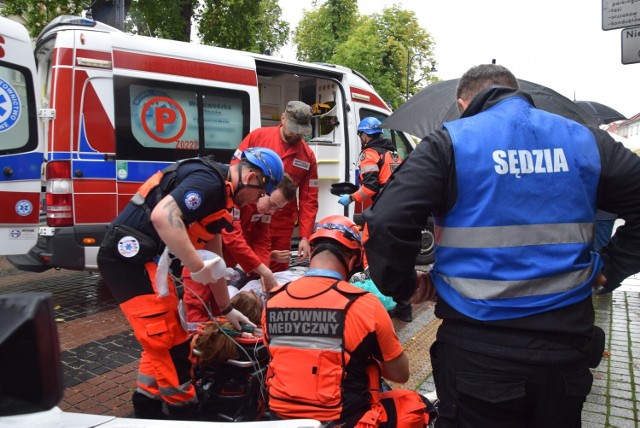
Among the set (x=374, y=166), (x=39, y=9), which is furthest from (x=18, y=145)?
(x=39, y=9)

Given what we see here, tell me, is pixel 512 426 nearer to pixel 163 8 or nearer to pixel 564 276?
pixel 564 276

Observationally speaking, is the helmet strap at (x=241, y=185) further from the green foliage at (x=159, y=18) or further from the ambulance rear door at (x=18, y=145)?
the green foliage at (x=159, y=18)

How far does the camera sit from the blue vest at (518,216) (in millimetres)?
1599

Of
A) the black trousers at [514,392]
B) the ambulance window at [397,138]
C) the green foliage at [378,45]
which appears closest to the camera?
the black trousers at [514,392]

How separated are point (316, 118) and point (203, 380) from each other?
574 cm

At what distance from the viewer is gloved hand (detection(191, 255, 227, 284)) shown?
252 centimetres

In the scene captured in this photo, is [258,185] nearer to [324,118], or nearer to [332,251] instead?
[332,251]

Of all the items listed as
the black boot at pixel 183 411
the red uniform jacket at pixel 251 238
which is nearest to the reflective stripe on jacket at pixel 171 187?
the red uniform jacket at pixel 251 238

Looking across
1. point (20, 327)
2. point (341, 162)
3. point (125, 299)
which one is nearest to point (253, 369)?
Answer: point (125, 299)

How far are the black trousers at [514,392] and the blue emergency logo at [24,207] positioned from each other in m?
4.77

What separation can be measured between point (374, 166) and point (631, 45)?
2.52m

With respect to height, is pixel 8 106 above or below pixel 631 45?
below

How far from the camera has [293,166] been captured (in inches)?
193

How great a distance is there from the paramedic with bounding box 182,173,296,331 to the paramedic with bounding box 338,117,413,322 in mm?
1458
